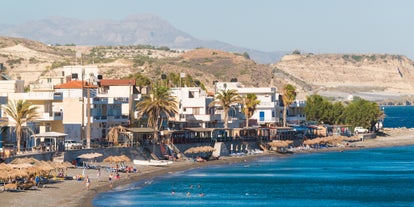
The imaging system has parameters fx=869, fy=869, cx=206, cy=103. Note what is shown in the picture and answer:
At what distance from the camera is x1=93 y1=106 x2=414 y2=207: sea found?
77250 mm

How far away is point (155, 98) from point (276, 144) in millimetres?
30846

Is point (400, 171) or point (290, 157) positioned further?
point (290, 157)

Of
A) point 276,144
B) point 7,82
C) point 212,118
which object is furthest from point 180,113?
point 7,82

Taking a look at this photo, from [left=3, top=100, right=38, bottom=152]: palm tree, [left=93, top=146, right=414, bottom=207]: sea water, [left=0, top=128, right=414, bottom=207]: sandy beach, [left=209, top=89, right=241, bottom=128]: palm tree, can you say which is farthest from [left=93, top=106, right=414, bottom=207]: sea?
[left=3, top=100, right=38, bottom=152]: palm tree

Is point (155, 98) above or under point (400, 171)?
above

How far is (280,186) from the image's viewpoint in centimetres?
9288

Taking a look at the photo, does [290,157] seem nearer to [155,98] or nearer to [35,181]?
[155,98]

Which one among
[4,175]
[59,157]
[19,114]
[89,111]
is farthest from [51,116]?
[4,175]

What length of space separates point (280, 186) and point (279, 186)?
0.13 metres

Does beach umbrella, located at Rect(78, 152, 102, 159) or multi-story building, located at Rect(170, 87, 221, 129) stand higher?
multi-story building, located at Rect(170, 87, 221, 129)

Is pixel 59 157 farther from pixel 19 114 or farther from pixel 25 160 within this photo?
pixel 25 160

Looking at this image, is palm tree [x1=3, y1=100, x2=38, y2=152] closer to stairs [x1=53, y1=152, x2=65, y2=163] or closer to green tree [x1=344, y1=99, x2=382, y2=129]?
stairs [x1=53, y1=152, x2=65, y2=163]

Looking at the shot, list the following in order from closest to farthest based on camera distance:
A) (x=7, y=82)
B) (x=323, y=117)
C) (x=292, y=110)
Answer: (x=7, y=82) → (x=292, y=110) → (x=323, y=117)

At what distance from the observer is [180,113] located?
5236 inches
